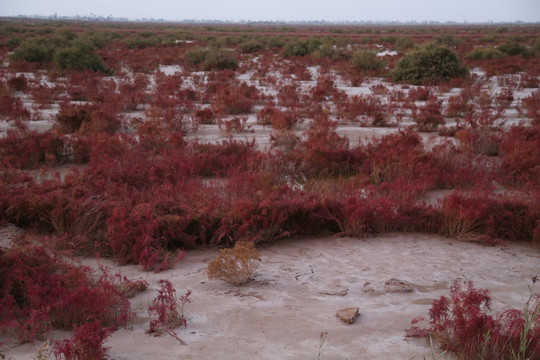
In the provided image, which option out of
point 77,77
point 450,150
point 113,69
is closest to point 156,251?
point 450,150

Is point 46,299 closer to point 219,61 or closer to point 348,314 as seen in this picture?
point 348,314

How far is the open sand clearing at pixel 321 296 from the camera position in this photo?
3674mm

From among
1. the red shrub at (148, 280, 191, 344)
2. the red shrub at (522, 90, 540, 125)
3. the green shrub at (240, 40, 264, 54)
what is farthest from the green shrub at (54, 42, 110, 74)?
the red shrub at (148, 280, 191, 344)

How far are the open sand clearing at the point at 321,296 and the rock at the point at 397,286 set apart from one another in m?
0.05

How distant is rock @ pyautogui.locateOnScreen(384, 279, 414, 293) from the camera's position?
185 inches

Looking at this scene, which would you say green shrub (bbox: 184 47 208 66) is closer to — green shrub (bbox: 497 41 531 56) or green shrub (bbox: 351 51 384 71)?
green shrub (bbox: 351 51 384 71)

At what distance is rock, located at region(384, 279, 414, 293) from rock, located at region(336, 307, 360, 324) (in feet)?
2.24

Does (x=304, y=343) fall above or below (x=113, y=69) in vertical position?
below

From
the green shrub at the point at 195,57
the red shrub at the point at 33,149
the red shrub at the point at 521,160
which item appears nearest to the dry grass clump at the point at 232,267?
the red shrub at the point at 521,160

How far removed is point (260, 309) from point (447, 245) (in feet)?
9.41

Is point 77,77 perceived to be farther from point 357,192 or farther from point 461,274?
point 461,274

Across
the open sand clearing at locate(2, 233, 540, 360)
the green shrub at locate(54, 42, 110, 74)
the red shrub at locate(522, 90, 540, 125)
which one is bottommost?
the open sand clearing at locate(2, 233, 540, 360)

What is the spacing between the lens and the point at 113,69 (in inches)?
861

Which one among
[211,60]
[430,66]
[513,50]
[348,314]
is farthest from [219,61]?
[348,314]
